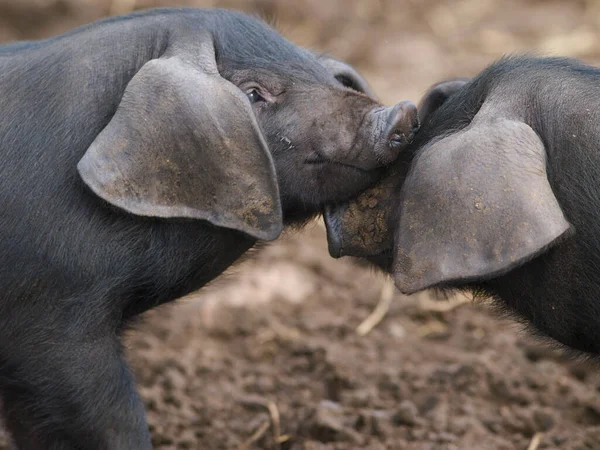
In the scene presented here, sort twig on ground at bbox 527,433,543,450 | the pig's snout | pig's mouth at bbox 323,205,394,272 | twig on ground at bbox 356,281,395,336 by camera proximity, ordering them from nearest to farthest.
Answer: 1. the pig's snout
2. pig's mouth at bbox 323,205,394,272
3. twig on ground at bbox 527,433,543,450
4. twig on ground at bbox 356,281,395,336

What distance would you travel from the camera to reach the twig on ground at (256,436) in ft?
15.1

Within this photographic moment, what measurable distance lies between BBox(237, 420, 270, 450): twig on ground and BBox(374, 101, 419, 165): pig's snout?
140 centimetres

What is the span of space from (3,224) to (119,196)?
0.43m

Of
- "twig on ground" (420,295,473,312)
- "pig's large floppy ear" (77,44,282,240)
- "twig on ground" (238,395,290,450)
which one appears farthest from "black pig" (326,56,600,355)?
"twig on ground" (420,295,473,312)

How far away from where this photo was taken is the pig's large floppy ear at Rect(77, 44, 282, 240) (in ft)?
11.7

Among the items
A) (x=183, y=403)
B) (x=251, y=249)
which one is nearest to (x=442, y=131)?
(x=251, y=249)

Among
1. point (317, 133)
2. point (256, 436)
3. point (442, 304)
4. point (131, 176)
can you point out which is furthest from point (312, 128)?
point (442, 304)

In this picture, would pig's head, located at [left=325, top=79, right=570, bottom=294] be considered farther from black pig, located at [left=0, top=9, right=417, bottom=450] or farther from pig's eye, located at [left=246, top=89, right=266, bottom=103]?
pig's eye, located at [left=246, top=89, right=266, bottom=103]

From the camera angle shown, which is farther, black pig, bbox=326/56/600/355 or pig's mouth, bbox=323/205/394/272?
pig's mouth, bbox=323/205/394/272

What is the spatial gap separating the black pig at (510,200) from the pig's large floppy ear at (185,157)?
1.49ft

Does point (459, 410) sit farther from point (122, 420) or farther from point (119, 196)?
point (119, 196)

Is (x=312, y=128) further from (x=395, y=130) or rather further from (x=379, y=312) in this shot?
(x=379, y=312)

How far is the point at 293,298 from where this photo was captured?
241 inches

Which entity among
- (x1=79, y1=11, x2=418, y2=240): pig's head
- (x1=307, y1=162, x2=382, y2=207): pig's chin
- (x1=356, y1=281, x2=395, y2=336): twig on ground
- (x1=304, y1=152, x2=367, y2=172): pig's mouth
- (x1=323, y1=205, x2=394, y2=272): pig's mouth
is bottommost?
(x1=356, y1=281, x2=395, y2=336): twig on ground
